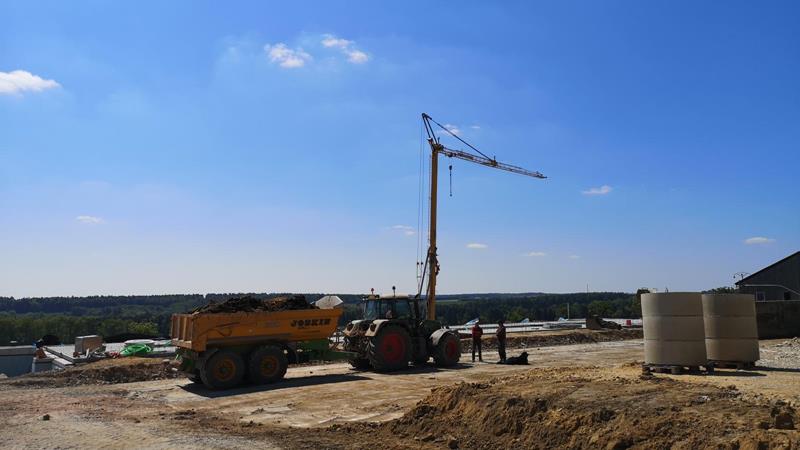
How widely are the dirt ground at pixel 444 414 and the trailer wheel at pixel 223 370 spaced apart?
0.38 metres

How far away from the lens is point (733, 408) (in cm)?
808

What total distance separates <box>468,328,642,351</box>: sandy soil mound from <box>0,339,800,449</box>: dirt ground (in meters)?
14.6

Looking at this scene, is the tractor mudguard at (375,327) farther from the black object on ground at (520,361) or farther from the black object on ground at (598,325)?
the black object on ground at (598,325)

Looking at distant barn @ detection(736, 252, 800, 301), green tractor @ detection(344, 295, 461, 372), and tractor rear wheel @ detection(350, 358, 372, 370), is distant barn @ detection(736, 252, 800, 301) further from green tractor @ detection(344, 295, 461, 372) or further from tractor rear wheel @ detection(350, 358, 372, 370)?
tractor rear wheel @ detection(350, 358, 372, 370)

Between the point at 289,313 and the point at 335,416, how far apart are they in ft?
18.4

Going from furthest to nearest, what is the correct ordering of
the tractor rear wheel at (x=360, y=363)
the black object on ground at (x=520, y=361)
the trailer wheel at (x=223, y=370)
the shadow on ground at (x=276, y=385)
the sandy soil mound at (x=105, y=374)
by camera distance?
1. the black object on ground at (x=520, y=361)
2. the tractor rear wheel at (x=360, y=363)
3. the sandy soil mound at (x=105, y=374)
4. the trailer wheel at (x=223, y=370)
5. the shadow on ground at (x=276, y=385)

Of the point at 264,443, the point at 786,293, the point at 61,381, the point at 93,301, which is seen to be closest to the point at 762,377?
the point at 264,443

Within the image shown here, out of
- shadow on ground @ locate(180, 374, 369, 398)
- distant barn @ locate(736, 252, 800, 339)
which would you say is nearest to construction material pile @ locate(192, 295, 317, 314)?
shadow on ground @ locate(180, 374, 369, 398)

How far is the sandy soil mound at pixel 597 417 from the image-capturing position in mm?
7262

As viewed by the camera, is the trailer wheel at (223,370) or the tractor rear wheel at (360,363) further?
the tractor rear wheel at (360,363)

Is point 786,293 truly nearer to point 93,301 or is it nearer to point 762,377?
point 762,377

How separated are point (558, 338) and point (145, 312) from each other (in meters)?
124

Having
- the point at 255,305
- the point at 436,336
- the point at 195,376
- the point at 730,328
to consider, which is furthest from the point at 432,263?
the point at 730,328

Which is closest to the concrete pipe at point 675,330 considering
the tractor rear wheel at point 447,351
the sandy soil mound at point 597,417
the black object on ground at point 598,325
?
the sandy soil mound at point 597,417
